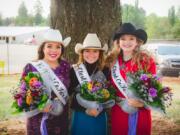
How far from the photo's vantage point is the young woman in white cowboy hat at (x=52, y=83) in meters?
3.93

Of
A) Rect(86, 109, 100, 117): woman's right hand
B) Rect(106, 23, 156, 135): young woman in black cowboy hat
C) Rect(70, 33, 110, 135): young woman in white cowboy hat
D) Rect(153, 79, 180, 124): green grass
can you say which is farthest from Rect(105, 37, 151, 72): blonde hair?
Rect(153, 79, 180, 124): green grass

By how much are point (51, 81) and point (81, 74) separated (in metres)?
0.31

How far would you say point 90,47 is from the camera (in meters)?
4.02

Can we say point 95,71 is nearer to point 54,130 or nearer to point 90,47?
point 90,47

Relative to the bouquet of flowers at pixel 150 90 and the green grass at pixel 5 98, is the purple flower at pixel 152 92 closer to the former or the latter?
the bouquet of flowers at pixel 150 90

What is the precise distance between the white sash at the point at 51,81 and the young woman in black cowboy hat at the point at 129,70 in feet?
1.79

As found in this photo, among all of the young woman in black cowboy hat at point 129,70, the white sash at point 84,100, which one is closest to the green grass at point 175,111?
the young woman in black cowboy hat at point 129,70

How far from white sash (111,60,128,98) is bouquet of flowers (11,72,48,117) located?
0.77m

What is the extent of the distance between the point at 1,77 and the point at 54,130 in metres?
12.0

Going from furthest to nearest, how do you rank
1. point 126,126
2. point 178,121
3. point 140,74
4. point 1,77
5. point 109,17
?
point 1,77
point 178,121
point 109,17
point 126,126
point 140,74

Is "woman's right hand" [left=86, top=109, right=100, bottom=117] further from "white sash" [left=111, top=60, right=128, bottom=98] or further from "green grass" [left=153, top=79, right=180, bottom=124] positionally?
"green grass" [left=153, top=79, right=180, bottom=124]

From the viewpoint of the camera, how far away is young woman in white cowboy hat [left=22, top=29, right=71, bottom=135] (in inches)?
Result: 155

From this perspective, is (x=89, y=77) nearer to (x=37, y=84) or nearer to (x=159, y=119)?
(x=37, y=84)

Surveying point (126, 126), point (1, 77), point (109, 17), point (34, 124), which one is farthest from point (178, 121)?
point (1, 77)
